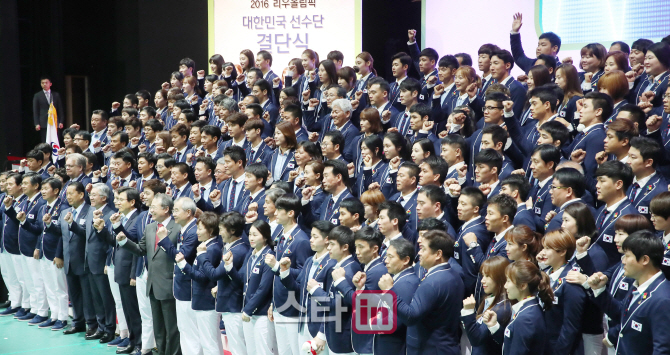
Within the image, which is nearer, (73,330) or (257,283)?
(257,283)

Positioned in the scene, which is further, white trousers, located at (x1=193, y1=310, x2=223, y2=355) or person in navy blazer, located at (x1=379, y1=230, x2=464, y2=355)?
white trousers, located at (x1=193, y1=310, x2=223, y2=355)

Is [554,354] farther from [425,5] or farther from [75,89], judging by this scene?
[75,89]

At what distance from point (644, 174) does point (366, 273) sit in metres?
1.79

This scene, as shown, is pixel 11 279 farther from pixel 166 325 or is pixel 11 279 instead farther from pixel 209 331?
pixel 209 331

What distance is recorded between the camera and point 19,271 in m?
8.02

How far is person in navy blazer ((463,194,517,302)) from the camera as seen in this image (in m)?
4.33

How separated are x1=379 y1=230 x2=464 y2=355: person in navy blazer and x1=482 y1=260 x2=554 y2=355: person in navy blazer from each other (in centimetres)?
32

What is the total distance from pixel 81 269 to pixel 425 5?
4.85 m

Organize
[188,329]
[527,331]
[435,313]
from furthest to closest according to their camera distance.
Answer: [188,329]
[435,313]
[527,331]

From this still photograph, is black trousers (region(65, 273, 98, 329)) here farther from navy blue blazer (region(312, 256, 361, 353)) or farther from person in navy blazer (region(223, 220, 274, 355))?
navy blue blazer (region(312, 256, 361, 353))

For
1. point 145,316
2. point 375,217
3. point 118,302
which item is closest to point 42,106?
point 118,302

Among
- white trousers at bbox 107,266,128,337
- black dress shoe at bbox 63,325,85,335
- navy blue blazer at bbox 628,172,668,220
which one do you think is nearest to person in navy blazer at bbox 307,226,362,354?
navy blue blazer at bbox 628,172,668,220

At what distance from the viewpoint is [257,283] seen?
5203mm

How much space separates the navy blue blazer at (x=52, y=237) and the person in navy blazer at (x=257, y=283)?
9.37 feet
